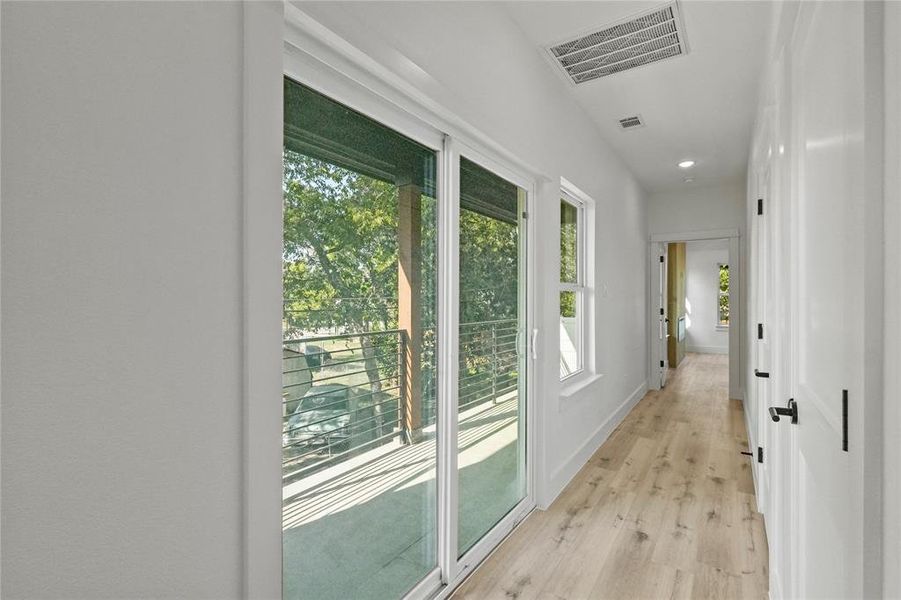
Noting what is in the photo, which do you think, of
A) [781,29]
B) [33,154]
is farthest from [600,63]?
[33,154]

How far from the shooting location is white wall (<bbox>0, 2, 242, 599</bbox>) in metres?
0.67

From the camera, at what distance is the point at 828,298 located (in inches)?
36.0


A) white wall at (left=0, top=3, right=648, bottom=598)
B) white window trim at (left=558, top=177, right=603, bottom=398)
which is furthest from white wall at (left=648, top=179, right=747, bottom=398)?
white wall at (left=0, top=3, right=648, bottom=598)

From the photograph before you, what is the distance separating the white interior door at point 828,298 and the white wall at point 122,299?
1096 mm

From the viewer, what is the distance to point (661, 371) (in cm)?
579

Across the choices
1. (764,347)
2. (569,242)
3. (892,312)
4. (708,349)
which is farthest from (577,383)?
(708,349)

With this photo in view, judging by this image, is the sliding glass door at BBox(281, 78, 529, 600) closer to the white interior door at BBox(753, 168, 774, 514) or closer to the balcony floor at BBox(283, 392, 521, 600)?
the balcony floor at BBox(283, 392, 521, 600)

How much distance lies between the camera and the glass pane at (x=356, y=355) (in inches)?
48.1

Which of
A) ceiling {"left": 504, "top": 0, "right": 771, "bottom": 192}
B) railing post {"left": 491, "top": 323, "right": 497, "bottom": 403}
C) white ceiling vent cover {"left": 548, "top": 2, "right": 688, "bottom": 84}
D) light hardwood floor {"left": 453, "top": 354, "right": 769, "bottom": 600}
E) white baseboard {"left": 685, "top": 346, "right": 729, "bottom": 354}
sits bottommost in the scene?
light hardwood floor {"left": 453, "top": 354, "right": 769, "bottom": 600}

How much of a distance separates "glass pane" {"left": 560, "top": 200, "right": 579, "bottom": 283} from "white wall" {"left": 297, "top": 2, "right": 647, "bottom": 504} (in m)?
0.20

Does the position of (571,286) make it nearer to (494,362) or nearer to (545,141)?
(545,141)

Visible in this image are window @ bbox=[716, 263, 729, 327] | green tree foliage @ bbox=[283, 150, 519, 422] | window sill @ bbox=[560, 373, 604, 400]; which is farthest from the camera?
window @ bbox=[716, 263, 729, 327]

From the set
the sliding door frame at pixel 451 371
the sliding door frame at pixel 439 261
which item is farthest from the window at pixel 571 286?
the sliding door frame at pixel 451 371

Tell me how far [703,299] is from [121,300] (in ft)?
35.2
